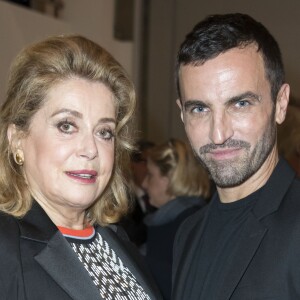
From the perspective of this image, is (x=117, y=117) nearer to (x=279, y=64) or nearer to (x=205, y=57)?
(x=205, y=57)

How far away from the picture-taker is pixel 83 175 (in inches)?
65.4

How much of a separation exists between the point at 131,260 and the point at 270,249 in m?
0.50

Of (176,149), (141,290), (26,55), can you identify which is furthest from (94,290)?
(176,149)

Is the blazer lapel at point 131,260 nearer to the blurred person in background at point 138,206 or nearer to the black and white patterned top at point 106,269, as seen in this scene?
the black and white patterned top at point 106,269

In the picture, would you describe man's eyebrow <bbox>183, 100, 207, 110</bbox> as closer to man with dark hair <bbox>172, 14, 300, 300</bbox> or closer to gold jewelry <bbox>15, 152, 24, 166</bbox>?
man with dark hair <bbox>172, 14, 300, 300</bbox>

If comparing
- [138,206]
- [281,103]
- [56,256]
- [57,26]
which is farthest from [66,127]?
[138,206]

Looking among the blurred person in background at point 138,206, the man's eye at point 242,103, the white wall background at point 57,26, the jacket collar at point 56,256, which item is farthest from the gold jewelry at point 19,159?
the blurred person in background at point 138,206

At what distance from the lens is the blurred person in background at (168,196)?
10.6ft

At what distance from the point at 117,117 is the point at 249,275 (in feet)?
2.09

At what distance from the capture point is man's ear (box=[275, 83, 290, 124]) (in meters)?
1.86

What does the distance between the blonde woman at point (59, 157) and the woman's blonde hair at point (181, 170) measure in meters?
1.77

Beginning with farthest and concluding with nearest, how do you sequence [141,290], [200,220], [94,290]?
[200,220] → [141,290] → [94,290]

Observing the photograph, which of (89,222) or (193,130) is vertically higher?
(193,130)

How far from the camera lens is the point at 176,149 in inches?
143
